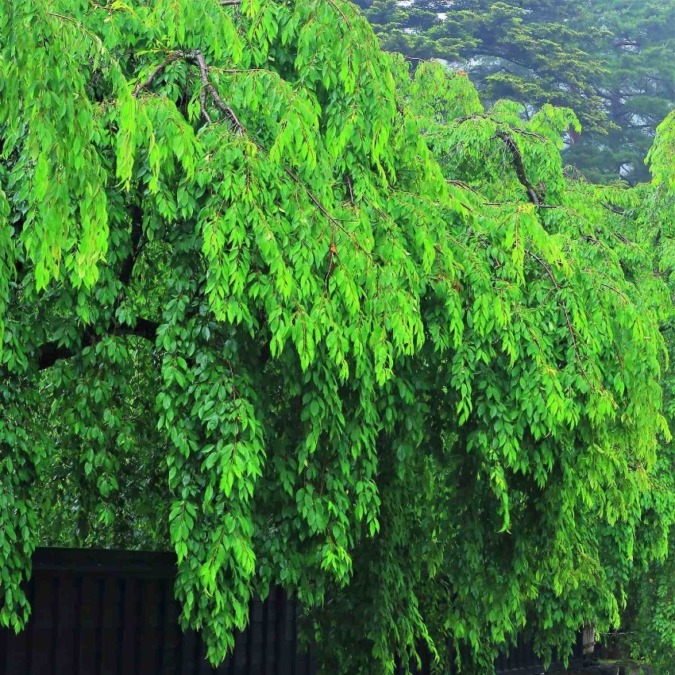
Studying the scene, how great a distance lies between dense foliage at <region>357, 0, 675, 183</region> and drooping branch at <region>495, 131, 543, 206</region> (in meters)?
25.3

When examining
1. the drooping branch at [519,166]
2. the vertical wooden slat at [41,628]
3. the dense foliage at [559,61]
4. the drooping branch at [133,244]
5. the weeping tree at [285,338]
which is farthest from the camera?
the dense foliage at [559,61]

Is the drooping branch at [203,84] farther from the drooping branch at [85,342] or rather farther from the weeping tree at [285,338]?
Answer: the drooping branch at [85,342]

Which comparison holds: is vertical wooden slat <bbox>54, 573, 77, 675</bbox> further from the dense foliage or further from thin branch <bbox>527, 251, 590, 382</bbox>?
the dense foliage

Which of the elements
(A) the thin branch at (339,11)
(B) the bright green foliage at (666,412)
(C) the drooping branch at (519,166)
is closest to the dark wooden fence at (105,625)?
(A) the thin branch at (339,11)

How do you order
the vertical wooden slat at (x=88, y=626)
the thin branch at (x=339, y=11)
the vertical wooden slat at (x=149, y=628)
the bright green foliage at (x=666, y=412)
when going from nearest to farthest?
the thin branch at (x=339, y=11), the vertical wooden slat at (x=88, y=626), the vertical wooden slat at (x=149, y=628), the bright green foliage at (x=666, y=412)

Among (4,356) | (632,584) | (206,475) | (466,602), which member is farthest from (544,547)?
(632,584)

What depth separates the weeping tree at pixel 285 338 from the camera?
23.3ft

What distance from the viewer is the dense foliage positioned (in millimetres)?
39438

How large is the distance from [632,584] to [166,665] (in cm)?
1022

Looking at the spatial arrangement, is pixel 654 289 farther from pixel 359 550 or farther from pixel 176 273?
pixel 176 273

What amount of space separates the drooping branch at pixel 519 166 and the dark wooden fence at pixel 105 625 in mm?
5484

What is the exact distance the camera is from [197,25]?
7945mm

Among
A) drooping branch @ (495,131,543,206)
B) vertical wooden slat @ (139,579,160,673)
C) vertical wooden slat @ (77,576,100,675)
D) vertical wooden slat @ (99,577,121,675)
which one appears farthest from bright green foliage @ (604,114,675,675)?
vertical wooden slat @ (77,576,100,675)

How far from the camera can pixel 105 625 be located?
9391mm
